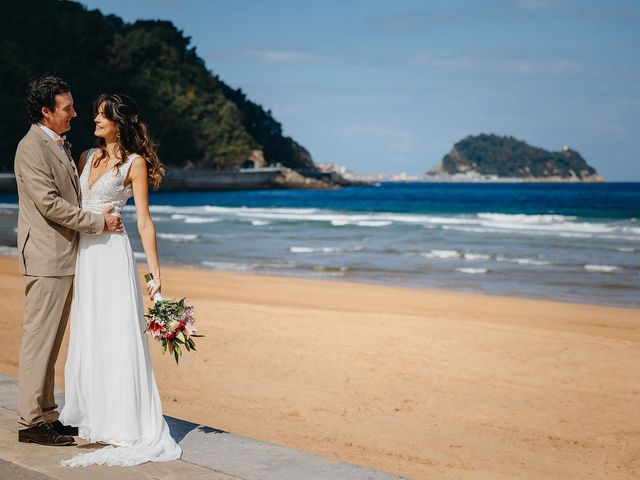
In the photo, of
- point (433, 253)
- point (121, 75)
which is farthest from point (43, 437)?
point (121, 75)

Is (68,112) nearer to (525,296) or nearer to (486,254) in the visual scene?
(525,296)

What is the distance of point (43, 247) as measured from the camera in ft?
13.2

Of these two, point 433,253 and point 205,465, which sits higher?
point 205,465

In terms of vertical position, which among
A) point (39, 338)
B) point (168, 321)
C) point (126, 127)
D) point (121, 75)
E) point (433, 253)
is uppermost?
point (121, 75)

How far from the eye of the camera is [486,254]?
21.3 meters

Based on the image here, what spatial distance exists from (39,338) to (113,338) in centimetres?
40

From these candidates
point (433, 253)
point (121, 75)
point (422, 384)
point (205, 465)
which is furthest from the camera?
point (121, 75)

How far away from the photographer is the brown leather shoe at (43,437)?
4.04m

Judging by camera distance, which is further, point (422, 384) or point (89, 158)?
point (422, 384)

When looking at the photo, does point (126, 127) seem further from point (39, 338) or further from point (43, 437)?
point (43, 437)

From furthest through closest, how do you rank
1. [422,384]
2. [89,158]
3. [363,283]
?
[363,283] < [422,384] < [89,158]

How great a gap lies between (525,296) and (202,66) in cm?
11882

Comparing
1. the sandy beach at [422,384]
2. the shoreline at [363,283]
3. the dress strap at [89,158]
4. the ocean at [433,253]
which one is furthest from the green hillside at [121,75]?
the dress strap at [89,158]

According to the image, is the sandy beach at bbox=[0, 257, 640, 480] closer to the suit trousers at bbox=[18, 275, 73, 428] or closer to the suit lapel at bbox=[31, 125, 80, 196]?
the suit trousers at bbox=[18, 275, 73, 428]
